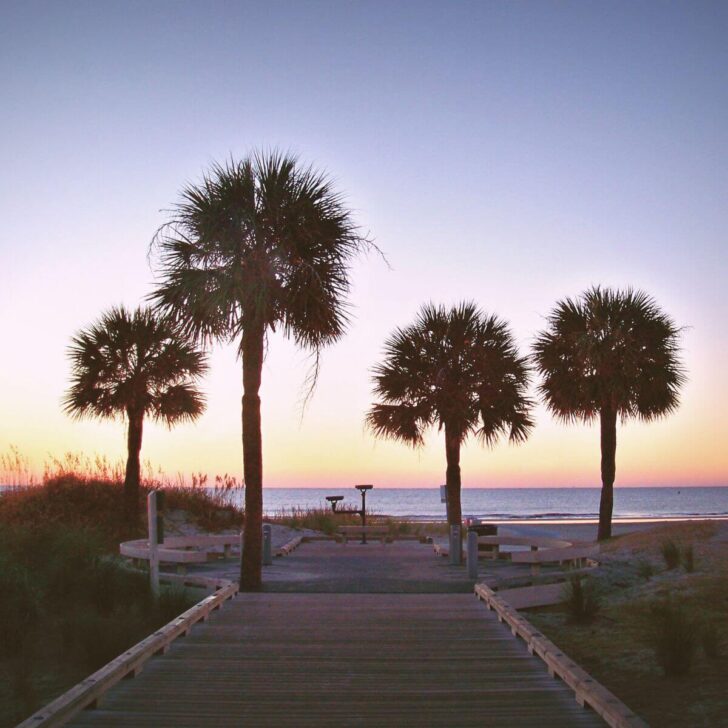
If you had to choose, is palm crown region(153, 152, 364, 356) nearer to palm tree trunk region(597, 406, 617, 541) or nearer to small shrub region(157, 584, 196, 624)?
small shrub region(157, 584, 196, 624)

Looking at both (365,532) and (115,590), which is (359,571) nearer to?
(115,590)

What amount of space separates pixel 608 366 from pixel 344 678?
17577 millimetres

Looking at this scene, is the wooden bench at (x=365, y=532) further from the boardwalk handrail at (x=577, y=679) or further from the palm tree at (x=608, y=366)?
the boardwalk handrail at (x=577, y=679)

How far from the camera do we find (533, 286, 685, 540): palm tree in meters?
23.1

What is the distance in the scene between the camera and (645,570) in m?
14.6

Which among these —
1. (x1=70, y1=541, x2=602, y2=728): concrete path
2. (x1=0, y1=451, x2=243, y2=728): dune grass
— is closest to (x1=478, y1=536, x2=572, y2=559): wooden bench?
(x1=70, y1=541, x2=602, y2=728): concrete path

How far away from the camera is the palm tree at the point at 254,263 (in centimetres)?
1258

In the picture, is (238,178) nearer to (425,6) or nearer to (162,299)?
(162,299)

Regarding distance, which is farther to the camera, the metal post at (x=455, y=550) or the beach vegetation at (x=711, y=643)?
the metal post at (x=455, y=550)

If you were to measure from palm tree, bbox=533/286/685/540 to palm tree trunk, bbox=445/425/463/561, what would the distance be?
2.83 meters

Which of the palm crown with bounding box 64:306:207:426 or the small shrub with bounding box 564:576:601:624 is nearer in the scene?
the small shrub with bounding box 564:576:601:624

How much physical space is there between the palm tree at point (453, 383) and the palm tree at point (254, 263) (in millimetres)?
10954

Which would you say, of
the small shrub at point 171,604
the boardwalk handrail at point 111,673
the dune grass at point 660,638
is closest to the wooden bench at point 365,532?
the dune grass at point 660,638

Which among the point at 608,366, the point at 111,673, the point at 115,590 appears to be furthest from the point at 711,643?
the point at 608,366
